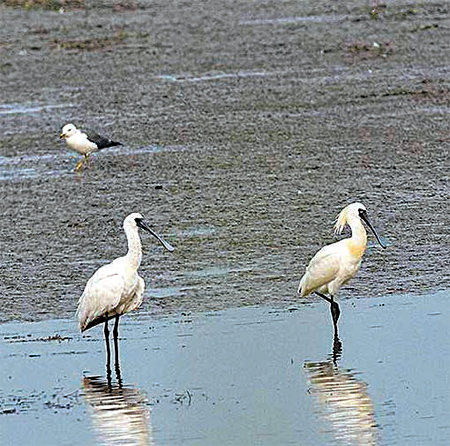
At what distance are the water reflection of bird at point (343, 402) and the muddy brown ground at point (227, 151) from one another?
179 centimetres

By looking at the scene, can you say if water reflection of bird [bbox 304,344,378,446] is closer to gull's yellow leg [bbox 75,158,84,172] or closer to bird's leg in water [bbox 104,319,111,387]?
bird's leg in water [bbox 104,319,111,387]

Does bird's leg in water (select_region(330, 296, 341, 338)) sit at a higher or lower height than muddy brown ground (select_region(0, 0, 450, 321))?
lower

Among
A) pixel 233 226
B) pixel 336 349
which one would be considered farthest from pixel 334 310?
pixel 233 226

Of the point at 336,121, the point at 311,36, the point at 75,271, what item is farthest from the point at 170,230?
the point at 311,36

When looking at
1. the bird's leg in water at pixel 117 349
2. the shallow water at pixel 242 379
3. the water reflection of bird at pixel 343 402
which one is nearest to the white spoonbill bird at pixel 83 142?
the shallow water at pixel 242 379

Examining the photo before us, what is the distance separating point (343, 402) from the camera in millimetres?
9070

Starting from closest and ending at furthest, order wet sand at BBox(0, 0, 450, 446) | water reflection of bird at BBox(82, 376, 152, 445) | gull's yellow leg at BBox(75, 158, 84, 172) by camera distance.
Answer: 1. water reflection of bird at BBox(82, 376, 152, 445)
2. wet sand at BBox(0, 0, 450, 446)
3. gull's yellow leg at BBox(75, 158, 84, 172)

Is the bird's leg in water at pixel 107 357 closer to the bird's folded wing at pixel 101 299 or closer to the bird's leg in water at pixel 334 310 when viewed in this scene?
the bird's folded wing at pixel 101 299

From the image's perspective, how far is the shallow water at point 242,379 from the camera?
862 centimetres

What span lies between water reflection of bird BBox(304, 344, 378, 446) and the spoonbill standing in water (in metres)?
1.40

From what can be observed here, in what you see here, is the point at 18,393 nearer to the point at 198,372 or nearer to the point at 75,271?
the point at 198,372

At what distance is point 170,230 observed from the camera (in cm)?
1391

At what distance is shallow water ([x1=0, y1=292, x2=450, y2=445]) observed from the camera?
28.3ft

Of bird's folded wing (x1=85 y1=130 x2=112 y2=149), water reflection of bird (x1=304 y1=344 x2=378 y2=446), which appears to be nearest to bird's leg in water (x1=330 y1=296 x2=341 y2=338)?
water reflection of bird (x1=304 y1=344 x2=378 y2=446)
